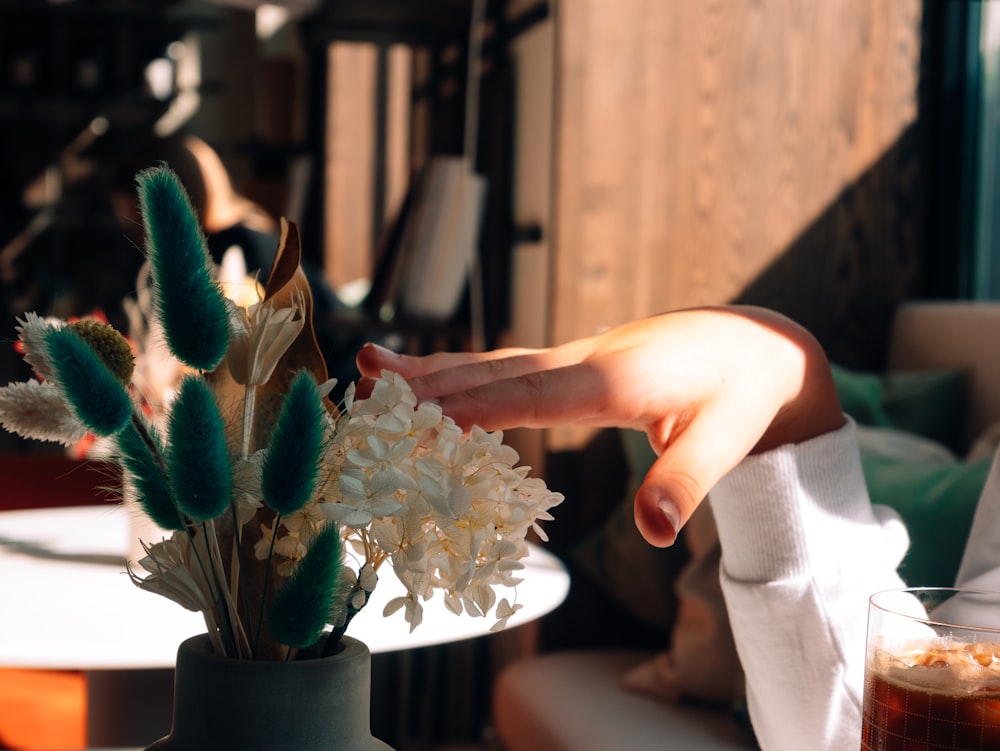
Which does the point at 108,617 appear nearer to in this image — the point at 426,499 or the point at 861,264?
the point at 426,499

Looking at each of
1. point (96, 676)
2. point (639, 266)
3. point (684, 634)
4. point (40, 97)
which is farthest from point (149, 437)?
point (40, 97)

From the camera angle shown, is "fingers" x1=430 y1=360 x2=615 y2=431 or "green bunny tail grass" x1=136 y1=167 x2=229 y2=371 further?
"fingers" x1=430 y1=360 x2=615 y2=431

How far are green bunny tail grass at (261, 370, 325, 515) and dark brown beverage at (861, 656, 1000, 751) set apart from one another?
33cm

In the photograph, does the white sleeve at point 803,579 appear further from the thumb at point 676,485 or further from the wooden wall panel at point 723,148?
the wooden wall panel at point 723,148

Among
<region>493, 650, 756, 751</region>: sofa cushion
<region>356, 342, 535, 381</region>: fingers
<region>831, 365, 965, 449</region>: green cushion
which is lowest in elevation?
<region>493, 650, 756, 751</region>: sofa cushion

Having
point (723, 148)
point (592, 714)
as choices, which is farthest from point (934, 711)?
point (723, 148)

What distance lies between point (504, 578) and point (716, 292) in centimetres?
187

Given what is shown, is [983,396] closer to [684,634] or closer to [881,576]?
[684,634]

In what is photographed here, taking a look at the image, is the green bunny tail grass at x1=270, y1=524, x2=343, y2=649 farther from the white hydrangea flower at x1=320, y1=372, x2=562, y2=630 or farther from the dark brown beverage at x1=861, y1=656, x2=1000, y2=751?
the dark brown beverage at x1=861, y1=656, x2=1000, y2=751

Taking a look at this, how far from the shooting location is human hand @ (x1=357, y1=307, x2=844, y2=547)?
0.54m

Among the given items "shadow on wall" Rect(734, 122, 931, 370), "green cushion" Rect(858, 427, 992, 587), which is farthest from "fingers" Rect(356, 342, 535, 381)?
"shadow on wall" Rect(734, 122, 931, 370)

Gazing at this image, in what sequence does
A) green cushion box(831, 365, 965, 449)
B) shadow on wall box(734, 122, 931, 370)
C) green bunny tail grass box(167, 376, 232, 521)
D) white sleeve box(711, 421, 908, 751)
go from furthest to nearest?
1. shadow on wall box(734, 122, 931, 370)
2. green cushion box(831, 365, 965, 449)
3. white sleeve box(711, 421, 908, 751)
4. green bunny tail grass box(167, 376, 232, 521)

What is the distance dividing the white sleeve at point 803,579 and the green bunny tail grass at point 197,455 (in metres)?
0.43

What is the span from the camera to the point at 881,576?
824 millimetres
